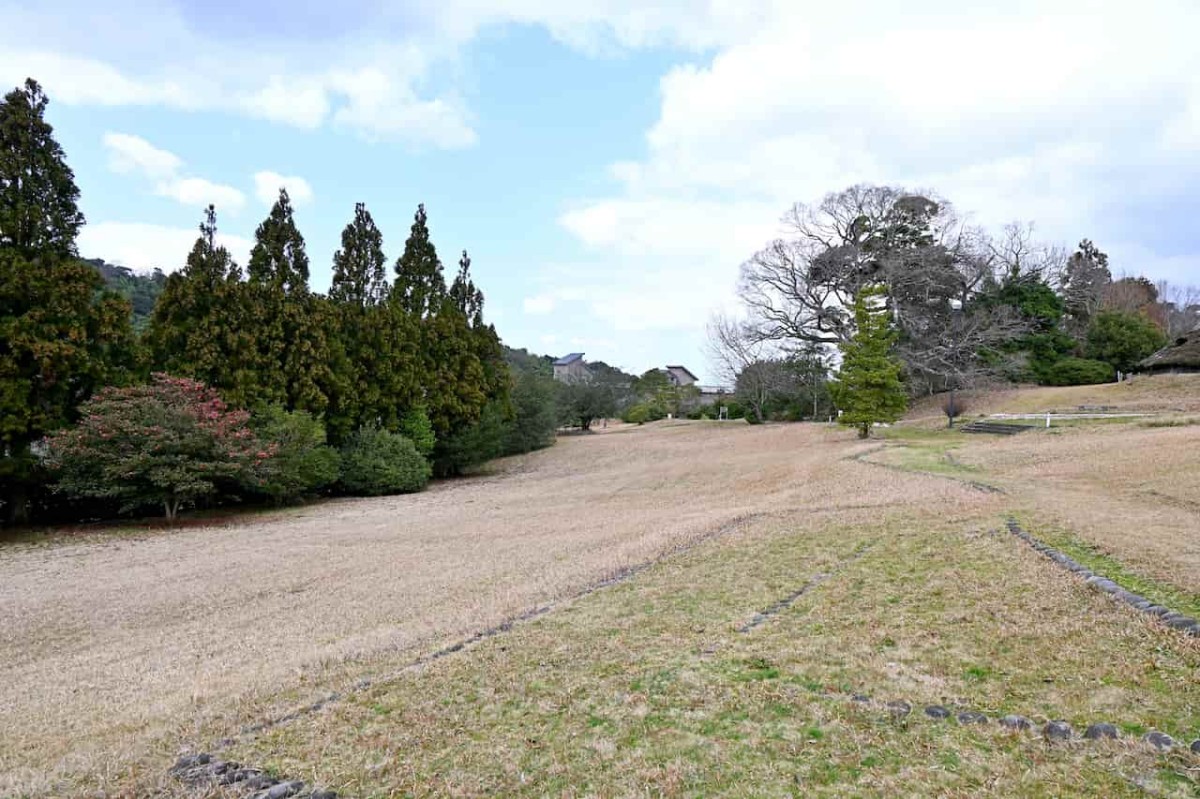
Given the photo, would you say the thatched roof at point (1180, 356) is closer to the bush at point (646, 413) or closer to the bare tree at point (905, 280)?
the bare tree at point (905, 280)

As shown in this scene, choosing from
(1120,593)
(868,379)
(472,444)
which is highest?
(868,379)

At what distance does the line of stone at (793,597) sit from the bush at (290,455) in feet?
53.1

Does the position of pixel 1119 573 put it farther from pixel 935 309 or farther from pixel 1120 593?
pixel 935 309

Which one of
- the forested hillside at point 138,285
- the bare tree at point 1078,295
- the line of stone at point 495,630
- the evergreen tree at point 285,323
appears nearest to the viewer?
the line of stone at point 495,630

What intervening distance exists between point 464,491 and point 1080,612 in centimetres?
2085

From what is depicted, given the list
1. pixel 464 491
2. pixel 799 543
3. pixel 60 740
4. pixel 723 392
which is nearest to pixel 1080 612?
pixel 799 543

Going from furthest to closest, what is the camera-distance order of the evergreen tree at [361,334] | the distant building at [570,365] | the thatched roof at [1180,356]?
the distant building at [570,365], the thatched roof at [1180,356], the evergreen tree at [361,334]

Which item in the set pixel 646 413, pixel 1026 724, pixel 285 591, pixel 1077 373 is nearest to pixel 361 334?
pixel 285 591

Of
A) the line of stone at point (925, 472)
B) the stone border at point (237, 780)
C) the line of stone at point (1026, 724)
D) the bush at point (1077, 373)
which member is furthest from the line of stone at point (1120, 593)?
the bush at point (1077, 373)

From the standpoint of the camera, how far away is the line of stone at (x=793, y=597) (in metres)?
6.11

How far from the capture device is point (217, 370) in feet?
69.3

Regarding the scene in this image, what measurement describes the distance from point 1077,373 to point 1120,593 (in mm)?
36553

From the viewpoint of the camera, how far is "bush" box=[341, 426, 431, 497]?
24.1 m

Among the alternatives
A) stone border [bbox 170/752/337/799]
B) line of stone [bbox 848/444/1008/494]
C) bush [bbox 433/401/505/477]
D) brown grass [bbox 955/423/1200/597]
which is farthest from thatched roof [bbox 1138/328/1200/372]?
stone border [bbox 170/752/337/799]
